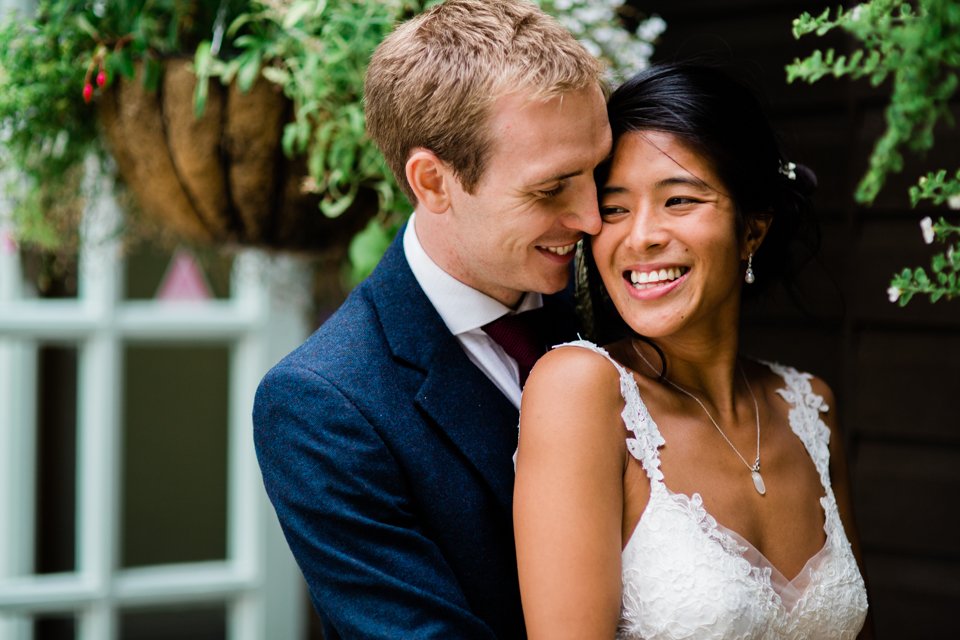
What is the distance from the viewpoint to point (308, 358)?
1.68 meters

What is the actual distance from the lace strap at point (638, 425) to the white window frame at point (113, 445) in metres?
1.32

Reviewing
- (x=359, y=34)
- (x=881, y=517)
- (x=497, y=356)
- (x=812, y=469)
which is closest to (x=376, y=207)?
(x=359, y=34)

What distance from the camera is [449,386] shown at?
5.65ft

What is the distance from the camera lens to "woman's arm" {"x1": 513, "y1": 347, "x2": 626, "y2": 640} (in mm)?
1508

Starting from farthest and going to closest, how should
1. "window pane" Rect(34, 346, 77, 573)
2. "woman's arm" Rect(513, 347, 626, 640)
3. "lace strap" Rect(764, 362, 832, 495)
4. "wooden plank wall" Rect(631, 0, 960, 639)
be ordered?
"window pane" Rect(34, 346, 77, 573) < "wooden plank wall" Rect(631, 0, 960, 639) < "lace strap" Rect(764, 362, 832, 495) < "woman's arm" Rect(513, 347, 626, 640)

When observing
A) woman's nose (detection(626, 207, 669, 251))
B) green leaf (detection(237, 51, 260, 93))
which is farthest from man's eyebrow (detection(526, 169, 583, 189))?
green leaf (detection(237, 51, 260, 93))

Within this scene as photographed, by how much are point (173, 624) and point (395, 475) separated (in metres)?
4.18

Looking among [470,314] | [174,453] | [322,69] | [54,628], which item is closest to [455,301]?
[470,314]

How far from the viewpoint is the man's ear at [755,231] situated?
5.73ft

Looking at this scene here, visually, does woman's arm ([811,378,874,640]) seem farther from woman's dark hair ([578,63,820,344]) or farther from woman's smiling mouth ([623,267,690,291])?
woman's smiling mouth ([623,267,690,291])

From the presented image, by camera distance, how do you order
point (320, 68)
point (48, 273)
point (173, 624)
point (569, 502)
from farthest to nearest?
point (173, 624) → point (48, 273) → point (320, 68) → point (569, 502)

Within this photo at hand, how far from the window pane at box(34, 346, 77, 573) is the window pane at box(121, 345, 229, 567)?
3.55 feet

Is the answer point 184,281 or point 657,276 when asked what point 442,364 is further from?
point 184,281

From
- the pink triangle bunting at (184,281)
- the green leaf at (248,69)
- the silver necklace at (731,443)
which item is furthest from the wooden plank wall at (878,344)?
the pink triangle bunting at (184,281)
